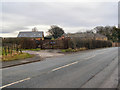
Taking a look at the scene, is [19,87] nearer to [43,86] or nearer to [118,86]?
[43,86]

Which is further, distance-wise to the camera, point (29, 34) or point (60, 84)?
point (29, 34)

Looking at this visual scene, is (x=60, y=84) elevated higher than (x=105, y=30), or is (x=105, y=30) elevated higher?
(x=105, y=30)

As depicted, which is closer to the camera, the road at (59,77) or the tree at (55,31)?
the road at (59,77)

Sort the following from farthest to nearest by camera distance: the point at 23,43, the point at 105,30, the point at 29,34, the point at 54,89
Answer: the point at 105,30
the point at 29,34
the point at 23,43
the point at 54,89

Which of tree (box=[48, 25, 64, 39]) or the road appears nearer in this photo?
the road

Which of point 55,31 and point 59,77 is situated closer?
point 59,77

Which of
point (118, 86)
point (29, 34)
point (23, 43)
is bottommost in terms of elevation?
point (118, 86)

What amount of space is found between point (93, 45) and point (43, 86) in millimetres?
29891

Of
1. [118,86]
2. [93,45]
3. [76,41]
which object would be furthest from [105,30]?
[118,86]

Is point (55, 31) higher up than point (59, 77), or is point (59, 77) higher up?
point (55, 31)

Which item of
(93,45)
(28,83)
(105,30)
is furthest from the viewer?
(105,30)

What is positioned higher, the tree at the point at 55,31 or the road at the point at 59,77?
the tree at the point at 55,31

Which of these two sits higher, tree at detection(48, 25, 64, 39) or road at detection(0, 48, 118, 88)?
tree at detection(48, 25, 64, 39)

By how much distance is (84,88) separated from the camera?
4.66m
